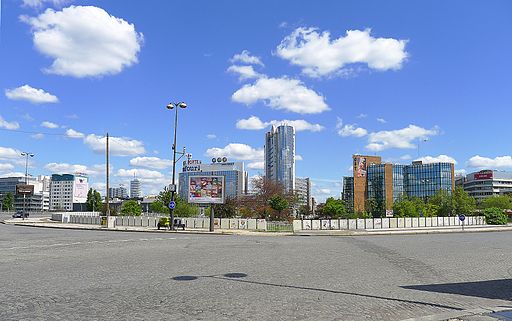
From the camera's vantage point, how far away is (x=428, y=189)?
174125 millimetres

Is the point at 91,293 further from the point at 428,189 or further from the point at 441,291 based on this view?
the point at 428,189

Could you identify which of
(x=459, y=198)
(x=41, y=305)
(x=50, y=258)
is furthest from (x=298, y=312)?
(x=459, y=198)

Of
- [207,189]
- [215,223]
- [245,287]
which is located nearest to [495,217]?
[215,223]

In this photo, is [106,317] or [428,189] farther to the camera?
[428,189]

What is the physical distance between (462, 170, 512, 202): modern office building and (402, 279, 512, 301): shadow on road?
654ft

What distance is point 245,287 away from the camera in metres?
10.8

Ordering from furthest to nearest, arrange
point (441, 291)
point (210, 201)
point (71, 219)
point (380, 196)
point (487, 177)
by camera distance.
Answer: point (487, 177) → point (380, 196) → point (71, 219) → point (210, 201) → point (441, 291)

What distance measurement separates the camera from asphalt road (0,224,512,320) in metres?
8.18

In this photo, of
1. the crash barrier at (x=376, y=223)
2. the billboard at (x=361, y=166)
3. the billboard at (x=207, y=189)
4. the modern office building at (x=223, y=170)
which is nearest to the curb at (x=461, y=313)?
the billboard at (x=207, y=189)

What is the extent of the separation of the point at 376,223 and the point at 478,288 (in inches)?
1698

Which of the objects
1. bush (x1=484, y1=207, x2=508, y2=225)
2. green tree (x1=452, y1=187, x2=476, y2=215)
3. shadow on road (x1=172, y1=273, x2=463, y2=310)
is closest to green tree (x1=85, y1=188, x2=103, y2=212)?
green tree (x1=452, y1=187, x2=476, y2=215)

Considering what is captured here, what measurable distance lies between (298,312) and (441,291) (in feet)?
13.9

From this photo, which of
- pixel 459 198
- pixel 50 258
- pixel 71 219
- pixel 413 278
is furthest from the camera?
pixel 459 198

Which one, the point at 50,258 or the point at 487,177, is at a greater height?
the point at 487,177
